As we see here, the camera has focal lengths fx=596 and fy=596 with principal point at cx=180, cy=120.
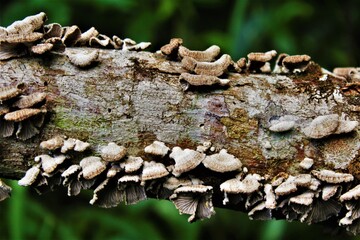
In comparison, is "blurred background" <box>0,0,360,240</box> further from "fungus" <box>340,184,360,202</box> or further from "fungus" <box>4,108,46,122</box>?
"fungus" <box>340,184,360,202</box>

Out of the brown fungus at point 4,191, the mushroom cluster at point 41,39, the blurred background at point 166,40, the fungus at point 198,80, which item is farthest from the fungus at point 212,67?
the blurred background at point 166,40

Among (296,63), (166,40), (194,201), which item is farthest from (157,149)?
(166,40)

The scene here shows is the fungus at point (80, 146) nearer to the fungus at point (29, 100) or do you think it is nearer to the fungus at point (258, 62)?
the fungus at point (29, 100)

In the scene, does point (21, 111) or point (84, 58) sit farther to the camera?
point (84, 58)

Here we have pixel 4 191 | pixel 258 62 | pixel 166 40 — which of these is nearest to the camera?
pixel 4 191

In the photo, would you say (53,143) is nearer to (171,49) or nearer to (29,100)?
(29,100)

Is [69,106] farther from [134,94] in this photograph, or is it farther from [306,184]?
[306,184]

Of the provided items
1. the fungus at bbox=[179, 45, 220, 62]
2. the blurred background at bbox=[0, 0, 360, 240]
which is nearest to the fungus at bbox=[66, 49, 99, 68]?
the fungus at bbox=[179, 45, 220, 62]
